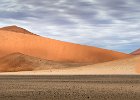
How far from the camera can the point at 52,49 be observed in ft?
378

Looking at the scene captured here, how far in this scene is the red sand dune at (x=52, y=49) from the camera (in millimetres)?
108375

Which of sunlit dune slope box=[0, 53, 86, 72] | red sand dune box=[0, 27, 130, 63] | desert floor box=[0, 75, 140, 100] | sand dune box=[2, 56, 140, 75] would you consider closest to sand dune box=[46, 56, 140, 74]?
sand dune box=[2, 56, 140, 75]

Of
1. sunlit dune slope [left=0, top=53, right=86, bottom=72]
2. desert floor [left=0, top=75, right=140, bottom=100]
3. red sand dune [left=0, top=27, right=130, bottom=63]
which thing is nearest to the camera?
desert floor [left=0, top=75, right=140, bottom=100]

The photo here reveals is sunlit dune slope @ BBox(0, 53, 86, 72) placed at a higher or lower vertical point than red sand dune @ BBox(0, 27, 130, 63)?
higher

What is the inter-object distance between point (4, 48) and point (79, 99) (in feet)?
295

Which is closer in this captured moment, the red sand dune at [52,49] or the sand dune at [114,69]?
the sand dune at [114,69]

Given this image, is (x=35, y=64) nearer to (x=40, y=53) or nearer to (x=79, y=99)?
(x=40, y=53)

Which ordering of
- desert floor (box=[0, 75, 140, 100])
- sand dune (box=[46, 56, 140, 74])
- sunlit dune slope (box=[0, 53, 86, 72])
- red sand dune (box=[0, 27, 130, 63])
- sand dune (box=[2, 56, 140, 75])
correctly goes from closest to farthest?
1. desert floor (box=[0, 75, 140, 100])
2. sand dune (box=[2, 56, 140, 75])
3. sand dune (box=[46, 56, 140, 74])
4. sunlit dune slope (box=[0, 53, 86, 72])
5. red sand dune (box=[0, 27, 130, 63])

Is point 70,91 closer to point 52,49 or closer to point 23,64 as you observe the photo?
point 23,64

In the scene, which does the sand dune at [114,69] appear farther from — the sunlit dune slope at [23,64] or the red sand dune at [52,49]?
the red sand dune at [52,49]

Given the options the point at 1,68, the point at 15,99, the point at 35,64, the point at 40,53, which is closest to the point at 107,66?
the point at 35,64

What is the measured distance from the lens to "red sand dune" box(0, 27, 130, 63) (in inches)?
4267

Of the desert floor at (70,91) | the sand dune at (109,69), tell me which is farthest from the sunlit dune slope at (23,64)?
the desert floor at (70,91)

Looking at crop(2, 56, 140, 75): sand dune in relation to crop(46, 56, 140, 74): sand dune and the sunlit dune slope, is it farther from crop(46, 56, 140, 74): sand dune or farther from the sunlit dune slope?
the sunlit dune slope
